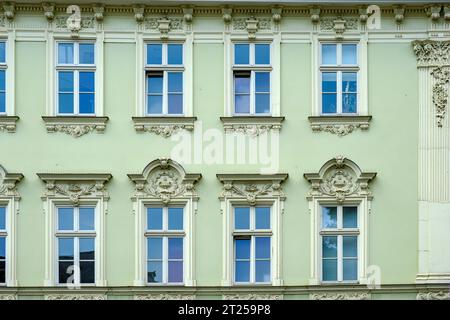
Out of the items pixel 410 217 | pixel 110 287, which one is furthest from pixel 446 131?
pixel 110 287

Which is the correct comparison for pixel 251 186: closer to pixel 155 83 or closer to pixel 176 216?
pixel 176 216

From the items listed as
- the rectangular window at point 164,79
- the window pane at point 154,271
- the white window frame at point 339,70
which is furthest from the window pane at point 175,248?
the white window frame at point 339,70

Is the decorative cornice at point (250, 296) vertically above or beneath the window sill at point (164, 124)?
beneath

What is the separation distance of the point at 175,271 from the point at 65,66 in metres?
4.51

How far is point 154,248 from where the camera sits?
65.9 feet

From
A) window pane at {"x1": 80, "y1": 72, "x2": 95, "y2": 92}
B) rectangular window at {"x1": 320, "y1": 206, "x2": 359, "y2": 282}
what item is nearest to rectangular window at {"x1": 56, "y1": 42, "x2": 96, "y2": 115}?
window pane at {"x1": 80, "y1": 72, "x2": 95, "y2": 92}

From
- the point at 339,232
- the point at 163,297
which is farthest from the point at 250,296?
the point at 339,232

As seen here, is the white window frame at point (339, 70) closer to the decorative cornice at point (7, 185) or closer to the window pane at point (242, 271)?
the window pane at point (242, 271)

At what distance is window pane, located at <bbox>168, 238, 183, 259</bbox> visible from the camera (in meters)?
20.0

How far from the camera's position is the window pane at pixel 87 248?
65.6 feet

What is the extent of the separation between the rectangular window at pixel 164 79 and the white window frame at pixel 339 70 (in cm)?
259

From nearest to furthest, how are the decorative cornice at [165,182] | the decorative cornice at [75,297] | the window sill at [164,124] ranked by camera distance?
the decorative cornice at [75,297] → the decorative cornice at [165,182] → the window sill at [164,124]

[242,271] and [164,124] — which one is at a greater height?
[164,124]
